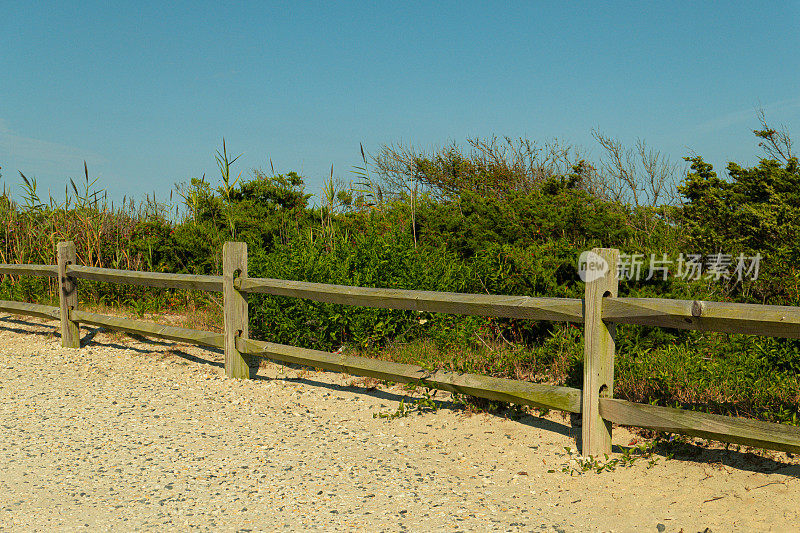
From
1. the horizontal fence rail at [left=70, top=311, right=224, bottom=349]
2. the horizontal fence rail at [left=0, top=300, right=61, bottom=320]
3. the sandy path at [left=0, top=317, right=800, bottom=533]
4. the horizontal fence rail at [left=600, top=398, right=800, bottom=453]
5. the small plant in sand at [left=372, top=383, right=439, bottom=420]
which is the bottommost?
the sandy path at [left=0, top=317, right=800, bottom=533]

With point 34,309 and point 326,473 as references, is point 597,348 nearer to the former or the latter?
point 326,473

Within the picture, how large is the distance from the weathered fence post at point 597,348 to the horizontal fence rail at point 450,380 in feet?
0.42

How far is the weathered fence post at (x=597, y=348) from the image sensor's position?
431cm

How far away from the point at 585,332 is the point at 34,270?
8046 millimetres

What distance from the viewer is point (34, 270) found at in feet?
30.1

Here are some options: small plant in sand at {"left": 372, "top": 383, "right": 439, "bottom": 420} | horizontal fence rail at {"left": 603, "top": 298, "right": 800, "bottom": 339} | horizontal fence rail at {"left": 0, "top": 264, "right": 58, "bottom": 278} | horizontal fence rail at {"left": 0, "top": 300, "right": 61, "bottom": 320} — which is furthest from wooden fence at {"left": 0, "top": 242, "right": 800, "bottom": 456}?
horizontal fence rail at {"left": 0, "top": 300, "right": 61, "bottom": 320}

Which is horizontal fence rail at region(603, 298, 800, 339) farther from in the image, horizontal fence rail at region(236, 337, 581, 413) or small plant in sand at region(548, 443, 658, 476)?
small plant in sand at region(548, 443, 658, 476)

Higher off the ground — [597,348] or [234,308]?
[234,308]

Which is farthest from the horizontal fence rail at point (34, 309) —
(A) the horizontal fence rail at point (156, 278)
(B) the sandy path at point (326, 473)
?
(B) the sandy path at point (326, 473)

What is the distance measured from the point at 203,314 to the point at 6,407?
3.72 metres

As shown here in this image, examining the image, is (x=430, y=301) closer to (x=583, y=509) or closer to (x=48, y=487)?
(x=583, y=509)

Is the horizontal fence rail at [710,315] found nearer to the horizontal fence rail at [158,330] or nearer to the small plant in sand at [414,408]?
the small plant in sand at [414,408]

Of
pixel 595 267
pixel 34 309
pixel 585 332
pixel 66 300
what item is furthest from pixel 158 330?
pixel 595 267

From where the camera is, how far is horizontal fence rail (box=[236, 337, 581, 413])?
459 centimetres
